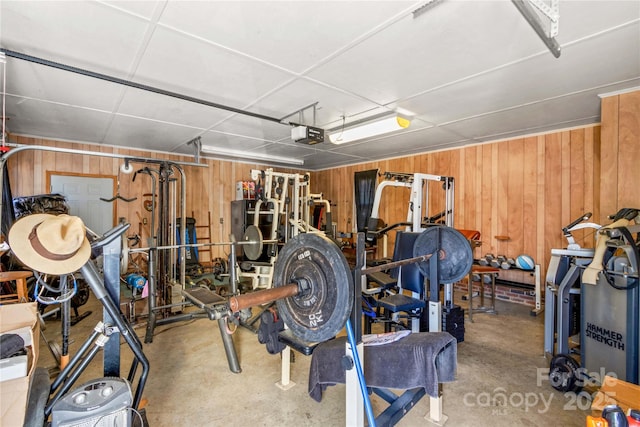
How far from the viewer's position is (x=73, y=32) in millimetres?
1849

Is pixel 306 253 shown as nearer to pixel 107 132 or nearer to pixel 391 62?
pixel 391 62

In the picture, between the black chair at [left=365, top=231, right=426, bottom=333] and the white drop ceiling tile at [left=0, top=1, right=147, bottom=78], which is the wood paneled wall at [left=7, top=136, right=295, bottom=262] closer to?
the white drop ceiling tile at [left=0, top=1, right=147, bottom=78]

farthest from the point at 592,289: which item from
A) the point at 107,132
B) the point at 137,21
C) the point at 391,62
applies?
the point at 107,132

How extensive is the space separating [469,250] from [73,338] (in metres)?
4.13

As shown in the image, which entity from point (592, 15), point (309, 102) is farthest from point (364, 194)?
point (592, 15)

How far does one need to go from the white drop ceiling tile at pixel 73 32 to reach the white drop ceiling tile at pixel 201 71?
135mm

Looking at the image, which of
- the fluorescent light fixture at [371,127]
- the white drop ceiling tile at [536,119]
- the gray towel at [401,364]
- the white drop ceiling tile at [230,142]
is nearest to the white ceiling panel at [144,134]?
the white drop ceiling tile at [230,142]

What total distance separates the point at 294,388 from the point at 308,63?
2595mm

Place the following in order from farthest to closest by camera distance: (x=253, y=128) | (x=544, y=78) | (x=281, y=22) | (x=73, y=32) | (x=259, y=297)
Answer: (x=253, y=128), (x=544, y=78), (x=73, y=32), (x=281, y=22), (x=259, y=297)

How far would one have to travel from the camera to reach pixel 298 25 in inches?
69.9

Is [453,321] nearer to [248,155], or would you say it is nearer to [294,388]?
[294,388]

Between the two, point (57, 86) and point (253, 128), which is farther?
point (253, 128)

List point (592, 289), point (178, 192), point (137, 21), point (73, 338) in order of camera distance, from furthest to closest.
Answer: point (178, 192)
point (73, 338)
point (592, 289)
point (137, 21)

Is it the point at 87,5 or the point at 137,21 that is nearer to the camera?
the point at 87,5
